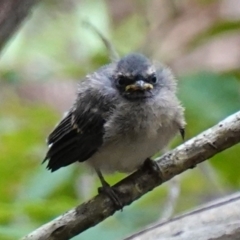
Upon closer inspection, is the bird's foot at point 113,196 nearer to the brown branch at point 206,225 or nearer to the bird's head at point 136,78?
the brown branch at point 206,225

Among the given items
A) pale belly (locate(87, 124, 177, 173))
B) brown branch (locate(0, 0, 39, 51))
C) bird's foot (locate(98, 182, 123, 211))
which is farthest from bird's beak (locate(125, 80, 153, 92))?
brown branch (locate(0, 0, 39, 51))

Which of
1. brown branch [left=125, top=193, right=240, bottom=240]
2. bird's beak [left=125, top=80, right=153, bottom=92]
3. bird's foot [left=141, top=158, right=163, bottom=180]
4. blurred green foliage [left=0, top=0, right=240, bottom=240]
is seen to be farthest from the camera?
blurred green foliage [left=0, top=0, right=240, bottom=240]

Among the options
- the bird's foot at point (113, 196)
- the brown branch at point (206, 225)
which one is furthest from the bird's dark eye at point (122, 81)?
the brown branch at point (206, 225)

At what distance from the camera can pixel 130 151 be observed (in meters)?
1.66

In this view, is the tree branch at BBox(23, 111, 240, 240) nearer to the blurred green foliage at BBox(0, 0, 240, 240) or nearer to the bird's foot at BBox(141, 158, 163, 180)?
the bird's foot at BBox(141, 158, 163, 180)

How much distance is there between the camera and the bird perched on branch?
1664mm

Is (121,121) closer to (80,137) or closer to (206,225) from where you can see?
(80,137)

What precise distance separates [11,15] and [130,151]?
18.2 inches

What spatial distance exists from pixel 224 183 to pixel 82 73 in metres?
0.64

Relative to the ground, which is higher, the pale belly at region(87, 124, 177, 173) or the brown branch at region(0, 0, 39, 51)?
the brown branch at region(0, 0, 39, 51)

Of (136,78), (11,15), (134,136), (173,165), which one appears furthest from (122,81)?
(11,15)

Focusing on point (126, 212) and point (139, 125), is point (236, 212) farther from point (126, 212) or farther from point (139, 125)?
point (126, 212)

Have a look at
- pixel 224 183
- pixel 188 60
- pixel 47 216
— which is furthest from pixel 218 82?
pixel 188 60

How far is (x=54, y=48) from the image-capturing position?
130 inches
